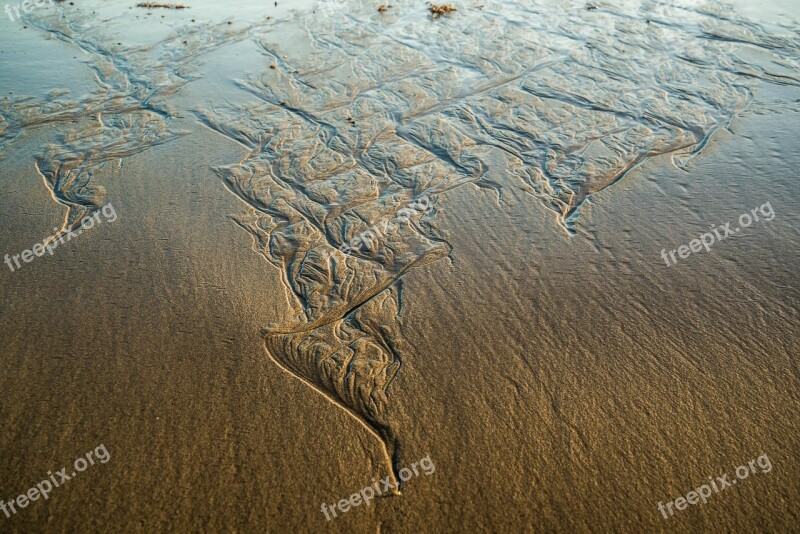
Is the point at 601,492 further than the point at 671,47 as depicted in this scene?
No

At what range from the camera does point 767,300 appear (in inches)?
116

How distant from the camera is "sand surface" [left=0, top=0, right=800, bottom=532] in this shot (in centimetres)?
216

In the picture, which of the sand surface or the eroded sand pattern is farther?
the eroded sand pattern

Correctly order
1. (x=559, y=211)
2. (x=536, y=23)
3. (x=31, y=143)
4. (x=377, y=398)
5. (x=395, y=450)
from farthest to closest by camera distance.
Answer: (x=536, y=23) < (x=31, y=143) < (x=559, y=211) < (x=377, y=398) < (x=395, y=450)

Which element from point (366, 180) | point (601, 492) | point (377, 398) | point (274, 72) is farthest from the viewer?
point (274, 72)

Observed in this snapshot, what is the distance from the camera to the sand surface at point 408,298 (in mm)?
2164

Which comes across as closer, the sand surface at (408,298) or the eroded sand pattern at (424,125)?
the sand surface at (408,298)

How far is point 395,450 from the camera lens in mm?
2295

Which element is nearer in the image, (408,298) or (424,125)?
(408,298)

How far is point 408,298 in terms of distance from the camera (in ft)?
10.2

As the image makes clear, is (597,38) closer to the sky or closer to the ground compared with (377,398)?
closer to the sky

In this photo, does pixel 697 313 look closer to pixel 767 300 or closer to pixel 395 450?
pixel 767 300

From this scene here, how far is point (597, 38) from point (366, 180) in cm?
441

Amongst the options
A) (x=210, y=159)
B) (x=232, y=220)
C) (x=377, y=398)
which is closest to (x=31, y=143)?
(x=210, y=159)
